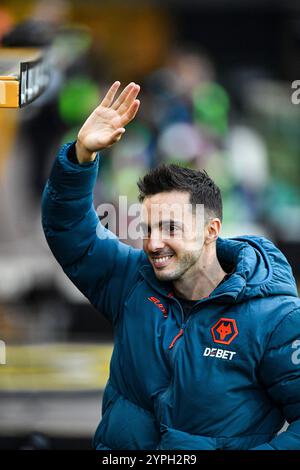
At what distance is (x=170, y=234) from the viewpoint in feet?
12.4

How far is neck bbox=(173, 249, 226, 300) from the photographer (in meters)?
3.86

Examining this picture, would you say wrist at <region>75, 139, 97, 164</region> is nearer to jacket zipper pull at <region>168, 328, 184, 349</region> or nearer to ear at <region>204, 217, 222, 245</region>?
ear at <region>204, 217, 222, 245</region>

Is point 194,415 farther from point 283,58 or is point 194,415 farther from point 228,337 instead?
point 283,58

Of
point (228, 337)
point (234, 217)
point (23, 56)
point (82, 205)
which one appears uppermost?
point (23, 56)

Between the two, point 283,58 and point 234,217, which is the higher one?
point 283,58

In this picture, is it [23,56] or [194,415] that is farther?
[23,56]

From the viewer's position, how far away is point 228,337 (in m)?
3.67

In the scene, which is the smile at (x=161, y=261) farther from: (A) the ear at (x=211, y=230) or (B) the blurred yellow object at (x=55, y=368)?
(B) the blurred yellow object at (x=55, y=368)

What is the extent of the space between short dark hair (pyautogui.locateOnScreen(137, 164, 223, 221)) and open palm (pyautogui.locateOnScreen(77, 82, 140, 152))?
0.19 meters

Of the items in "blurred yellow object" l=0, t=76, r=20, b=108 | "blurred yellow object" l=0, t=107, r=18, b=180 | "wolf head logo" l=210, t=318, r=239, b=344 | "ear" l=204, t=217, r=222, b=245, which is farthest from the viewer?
"blurred yellow object" l=0, t=107, r=18, b=180

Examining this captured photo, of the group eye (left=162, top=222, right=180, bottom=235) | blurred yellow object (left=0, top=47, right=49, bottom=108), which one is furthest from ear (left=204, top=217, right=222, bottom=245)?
blurred yellow object (left=0, top=47, right=49, bottom=108)
